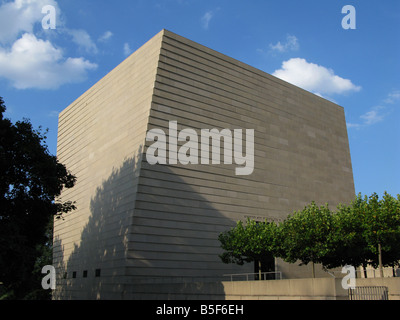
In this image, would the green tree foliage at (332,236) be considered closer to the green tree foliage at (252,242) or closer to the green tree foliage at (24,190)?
the green tree foliage at (252,242)

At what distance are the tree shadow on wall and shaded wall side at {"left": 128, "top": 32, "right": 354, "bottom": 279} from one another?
0.09m

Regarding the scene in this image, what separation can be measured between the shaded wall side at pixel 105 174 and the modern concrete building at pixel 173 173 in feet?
0.45

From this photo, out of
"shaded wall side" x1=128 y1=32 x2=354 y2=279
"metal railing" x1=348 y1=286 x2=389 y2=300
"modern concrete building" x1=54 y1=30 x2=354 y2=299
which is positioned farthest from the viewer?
"shaded wall side" x1=128 y1=32 x2=354 y2=279

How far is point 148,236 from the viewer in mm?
34156

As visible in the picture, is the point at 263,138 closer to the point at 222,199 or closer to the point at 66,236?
the point at 222,199

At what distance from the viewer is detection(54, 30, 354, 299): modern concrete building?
1372 inches

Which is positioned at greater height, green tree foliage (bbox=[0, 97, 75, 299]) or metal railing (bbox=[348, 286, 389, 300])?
green tree foliage (bbox=[0, 97, 75, 299])

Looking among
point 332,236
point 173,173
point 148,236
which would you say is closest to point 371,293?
point 332,236

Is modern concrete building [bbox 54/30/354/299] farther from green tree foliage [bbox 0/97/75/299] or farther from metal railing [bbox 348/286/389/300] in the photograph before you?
metal railing [bbox 348/286/389/300]

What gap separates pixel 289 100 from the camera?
162ft

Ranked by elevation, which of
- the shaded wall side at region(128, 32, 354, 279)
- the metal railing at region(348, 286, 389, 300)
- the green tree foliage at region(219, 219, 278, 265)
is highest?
the shaded wall side at region(128, 32, 354, 279)

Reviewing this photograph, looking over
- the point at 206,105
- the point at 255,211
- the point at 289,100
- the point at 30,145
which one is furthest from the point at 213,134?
the point at 30,145

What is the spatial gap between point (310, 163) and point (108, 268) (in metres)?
27.4

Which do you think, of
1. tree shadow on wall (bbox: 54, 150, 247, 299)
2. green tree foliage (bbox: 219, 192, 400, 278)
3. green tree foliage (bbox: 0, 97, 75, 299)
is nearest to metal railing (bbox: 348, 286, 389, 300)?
green tree foliage (bbox: 219, 192, 400, 278)
